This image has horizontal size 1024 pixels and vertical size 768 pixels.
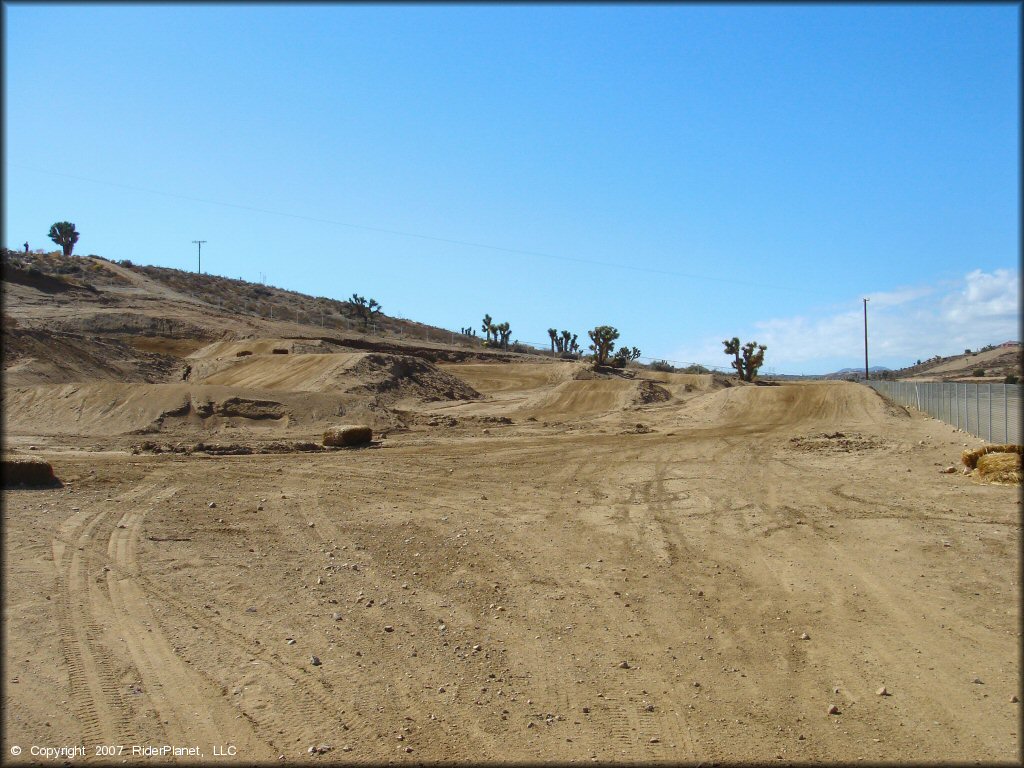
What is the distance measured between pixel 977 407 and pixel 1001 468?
988cm

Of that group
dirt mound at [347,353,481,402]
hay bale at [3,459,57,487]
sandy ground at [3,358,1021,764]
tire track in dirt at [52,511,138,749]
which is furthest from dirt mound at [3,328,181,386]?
tire track in dirt at [52,511,138,749]

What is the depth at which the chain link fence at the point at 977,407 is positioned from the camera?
19047mm

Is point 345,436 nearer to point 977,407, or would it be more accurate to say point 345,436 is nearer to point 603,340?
point 977,407

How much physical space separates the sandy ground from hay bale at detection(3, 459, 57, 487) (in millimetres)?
397

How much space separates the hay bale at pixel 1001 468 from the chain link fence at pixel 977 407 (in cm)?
514

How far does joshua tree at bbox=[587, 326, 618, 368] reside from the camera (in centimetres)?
5775

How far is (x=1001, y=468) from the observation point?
45.7 feet

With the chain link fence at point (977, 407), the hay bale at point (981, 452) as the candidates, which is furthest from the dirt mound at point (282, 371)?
the hay bale at point (981, 452)

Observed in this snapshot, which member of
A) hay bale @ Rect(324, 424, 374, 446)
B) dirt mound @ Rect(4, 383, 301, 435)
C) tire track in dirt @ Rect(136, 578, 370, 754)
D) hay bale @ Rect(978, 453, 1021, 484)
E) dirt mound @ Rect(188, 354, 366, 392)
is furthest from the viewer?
dirt mound @ Rect(188, 354, 366, 392)

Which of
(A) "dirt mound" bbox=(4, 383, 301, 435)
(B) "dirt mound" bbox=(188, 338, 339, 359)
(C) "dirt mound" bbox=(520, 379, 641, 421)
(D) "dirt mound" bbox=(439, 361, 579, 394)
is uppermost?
(B) "dirt mound" bbox=(188, 338, 339, 359)

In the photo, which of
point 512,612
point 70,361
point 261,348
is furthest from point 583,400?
point 512,612

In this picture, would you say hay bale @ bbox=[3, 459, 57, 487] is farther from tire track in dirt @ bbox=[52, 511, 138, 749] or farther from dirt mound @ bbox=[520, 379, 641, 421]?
dirt mound @ bbox=[520, 379, 641, 421]

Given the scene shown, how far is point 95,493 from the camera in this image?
13023 mm

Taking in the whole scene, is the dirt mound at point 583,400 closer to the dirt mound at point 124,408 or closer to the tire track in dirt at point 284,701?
the dirt mound at point 124,408
